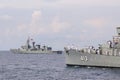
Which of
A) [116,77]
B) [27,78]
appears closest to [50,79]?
[27,78]

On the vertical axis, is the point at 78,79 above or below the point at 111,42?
below

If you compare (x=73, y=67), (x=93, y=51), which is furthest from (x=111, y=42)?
(x=73, y=67)

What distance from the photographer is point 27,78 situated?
6588 centimetres

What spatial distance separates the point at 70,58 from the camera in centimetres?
8825

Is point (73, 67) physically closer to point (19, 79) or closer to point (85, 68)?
point (85, 68)

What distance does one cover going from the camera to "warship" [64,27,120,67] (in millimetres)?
81812

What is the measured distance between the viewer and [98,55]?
273 feet

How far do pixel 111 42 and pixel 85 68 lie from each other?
6745mm

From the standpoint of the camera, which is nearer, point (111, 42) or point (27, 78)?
point (27, 78)

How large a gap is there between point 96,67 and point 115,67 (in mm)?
4944

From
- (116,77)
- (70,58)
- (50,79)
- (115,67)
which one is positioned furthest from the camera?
(70,58)

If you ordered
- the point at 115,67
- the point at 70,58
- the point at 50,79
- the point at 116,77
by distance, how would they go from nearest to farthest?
the point at 50,79
the point at 116,77
the point at 115,67
the point at 70,58

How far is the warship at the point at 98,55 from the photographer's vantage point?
81.8 metres

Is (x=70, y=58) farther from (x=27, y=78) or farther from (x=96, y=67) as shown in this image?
(x=27, y=78)
